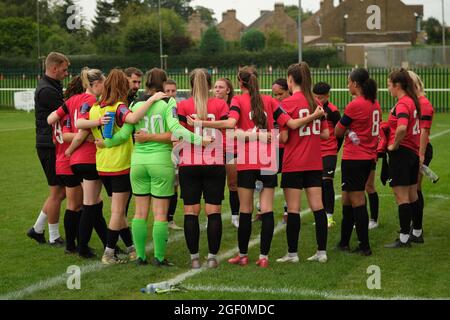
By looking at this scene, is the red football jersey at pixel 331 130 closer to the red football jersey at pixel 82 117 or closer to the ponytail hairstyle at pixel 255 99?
the ponytail hairstyle at pixel 255 99

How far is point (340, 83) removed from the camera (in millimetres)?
35906

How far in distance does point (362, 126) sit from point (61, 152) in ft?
10.8

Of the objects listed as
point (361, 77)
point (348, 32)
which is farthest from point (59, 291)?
point (348, 32)

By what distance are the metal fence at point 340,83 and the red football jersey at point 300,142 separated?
19675 millimetres

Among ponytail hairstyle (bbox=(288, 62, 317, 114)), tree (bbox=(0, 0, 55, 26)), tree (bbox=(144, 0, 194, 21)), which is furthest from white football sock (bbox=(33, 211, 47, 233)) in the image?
tree (bbox=(144, 0, 194, 21))

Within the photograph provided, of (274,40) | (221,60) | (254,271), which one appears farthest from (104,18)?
(254,271)

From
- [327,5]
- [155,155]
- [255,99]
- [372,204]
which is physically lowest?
[372,204]

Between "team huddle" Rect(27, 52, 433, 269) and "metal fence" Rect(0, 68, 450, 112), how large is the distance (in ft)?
62.6

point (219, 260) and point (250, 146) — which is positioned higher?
point (250, 146)

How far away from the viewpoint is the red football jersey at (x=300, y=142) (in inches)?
316

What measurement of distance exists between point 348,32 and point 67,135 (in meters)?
68.7

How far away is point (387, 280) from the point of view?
24.4ft

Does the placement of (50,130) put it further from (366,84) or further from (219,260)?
(366,84)

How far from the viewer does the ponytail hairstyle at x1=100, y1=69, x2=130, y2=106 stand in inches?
313
